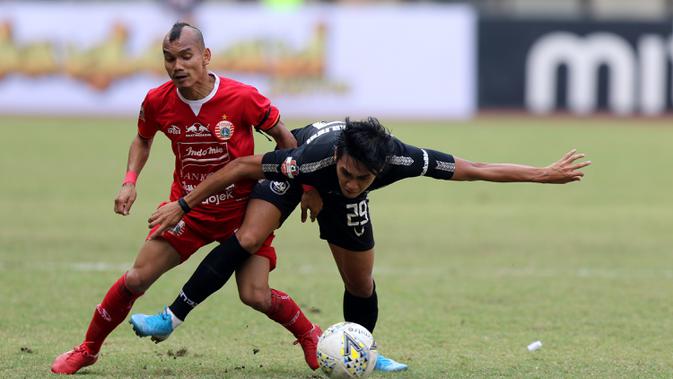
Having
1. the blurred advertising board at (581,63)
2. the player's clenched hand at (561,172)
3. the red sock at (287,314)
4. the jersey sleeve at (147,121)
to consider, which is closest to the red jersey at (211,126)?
the jersey sleeve at (147,121)

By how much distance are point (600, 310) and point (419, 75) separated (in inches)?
757

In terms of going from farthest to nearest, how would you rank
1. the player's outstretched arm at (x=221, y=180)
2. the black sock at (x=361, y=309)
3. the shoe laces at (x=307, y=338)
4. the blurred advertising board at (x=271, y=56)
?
the blurred advertising board at (x=271, y=56) → the black sock at (x=361, y=309) → the shoe laces at (x=307, y=338) → the player's outstretched arm at (x=221, y=180)

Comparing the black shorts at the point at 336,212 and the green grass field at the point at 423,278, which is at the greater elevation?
the black shorts at the point at 336,212

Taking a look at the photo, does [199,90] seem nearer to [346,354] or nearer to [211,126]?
[211,126]

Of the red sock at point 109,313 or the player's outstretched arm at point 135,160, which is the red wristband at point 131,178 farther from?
the red sock at point 109,313

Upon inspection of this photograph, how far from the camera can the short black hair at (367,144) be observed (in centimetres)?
609

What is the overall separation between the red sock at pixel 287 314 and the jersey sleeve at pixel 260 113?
96cm

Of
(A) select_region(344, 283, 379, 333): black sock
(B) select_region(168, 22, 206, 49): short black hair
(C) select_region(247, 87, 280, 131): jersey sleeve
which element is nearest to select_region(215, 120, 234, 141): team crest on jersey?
(C) select_region(247, 87, 280, 131): jersey sleeve

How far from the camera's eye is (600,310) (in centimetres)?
885

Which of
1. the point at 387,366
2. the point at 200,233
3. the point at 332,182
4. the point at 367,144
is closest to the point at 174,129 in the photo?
the point at 200,233

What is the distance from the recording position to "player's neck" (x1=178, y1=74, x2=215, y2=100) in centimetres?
663

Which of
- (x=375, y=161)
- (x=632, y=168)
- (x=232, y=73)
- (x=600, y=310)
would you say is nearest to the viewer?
(x=375, y=161)

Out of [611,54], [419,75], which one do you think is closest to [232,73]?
[419,75]

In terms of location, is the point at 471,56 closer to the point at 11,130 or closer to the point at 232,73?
the point at 232,73
